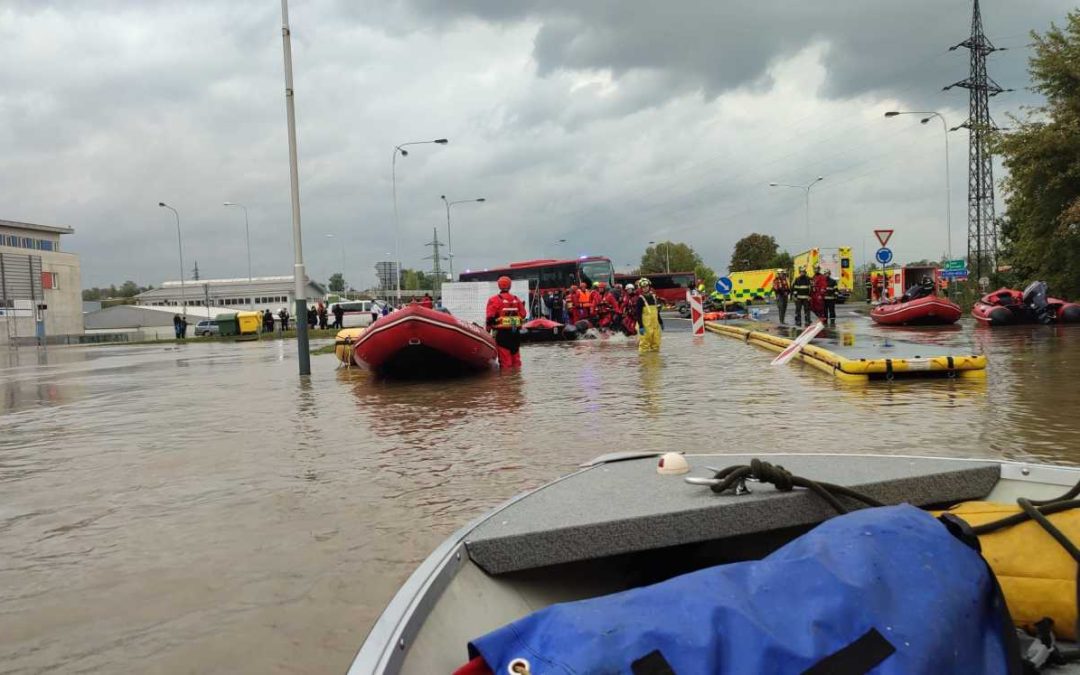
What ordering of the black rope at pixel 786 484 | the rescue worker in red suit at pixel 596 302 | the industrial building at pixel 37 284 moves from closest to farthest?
1. the black rope at pixel 786 484
2. the rescue worker in red suit at pixel 596 302
3. the industrial building at pixel 37 284

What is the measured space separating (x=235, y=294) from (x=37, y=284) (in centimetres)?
5475

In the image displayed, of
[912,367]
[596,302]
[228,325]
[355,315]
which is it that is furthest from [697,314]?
[355,315]

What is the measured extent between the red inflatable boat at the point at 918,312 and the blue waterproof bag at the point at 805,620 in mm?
20156

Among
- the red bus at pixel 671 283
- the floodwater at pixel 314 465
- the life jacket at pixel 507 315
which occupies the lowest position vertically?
the floodwater at pixel 314 465

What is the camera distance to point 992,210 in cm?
3753

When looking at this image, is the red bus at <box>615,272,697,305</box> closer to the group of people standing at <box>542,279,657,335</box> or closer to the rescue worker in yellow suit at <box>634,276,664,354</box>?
the group of people standing at <box>542,279,657,335</box>

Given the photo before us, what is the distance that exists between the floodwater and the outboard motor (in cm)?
813

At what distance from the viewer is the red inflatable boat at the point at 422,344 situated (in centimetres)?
1152

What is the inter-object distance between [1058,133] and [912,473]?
80.8 feet

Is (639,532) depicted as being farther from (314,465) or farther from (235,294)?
(235,294)

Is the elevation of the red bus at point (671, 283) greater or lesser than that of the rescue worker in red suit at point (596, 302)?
greater

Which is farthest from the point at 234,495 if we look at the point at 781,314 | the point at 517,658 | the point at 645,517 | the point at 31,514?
the point at 781,314

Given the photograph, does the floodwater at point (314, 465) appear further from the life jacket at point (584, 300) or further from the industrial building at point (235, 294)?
the industrial building at point (235, 294)

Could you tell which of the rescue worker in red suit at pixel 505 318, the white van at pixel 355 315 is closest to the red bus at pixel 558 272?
the white van at pixel 355 315
